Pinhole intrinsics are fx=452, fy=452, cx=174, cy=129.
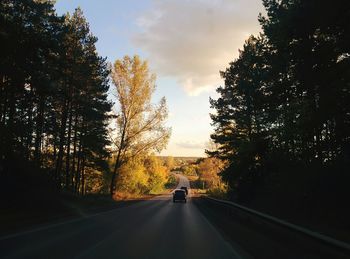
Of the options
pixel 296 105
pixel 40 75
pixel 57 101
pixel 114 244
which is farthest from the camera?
pixel 57 101

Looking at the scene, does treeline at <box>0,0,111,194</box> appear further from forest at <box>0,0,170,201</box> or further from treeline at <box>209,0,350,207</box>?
treeline at <box>209,0,350,207</box>

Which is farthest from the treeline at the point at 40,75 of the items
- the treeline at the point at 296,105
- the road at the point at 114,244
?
the treeline at the point at 296,105

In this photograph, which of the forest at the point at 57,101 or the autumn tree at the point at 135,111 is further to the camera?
the autumn tree at the point at 135,111

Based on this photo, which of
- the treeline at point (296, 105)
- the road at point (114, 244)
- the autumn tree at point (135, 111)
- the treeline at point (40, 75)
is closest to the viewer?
the road at point (114, 244)

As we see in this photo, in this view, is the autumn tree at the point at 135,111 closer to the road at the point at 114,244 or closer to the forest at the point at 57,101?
the forest at the point at 57,101

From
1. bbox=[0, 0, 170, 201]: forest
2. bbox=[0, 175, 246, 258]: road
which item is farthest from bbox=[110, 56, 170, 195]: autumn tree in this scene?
bbox=[0, 175, 246, 258]: road

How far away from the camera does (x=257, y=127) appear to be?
43.2 m

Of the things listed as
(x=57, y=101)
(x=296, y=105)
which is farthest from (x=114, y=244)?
(x=57, y=101)

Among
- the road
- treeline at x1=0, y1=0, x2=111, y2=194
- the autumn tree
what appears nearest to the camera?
the road

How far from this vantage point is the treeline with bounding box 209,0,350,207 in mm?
18812

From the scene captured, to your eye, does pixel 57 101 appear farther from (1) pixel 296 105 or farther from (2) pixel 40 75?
(1) pixel 296 105

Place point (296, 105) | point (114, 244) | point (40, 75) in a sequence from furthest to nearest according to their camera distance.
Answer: point (40, 75) < point (296, 105) < point (114, 244)

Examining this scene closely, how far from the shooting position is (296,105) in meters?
28.0

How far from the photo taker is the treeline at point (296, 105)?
18812 mm
